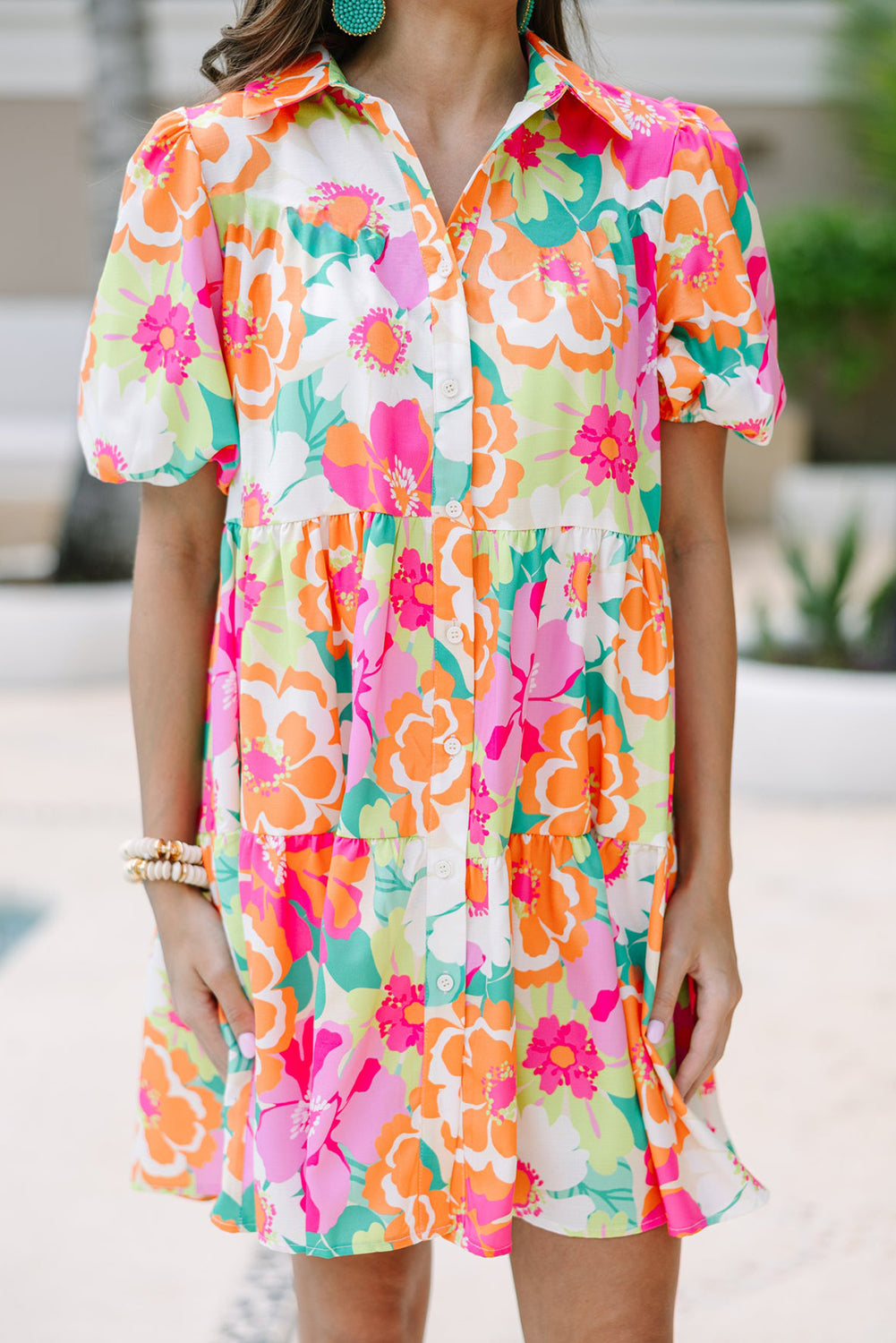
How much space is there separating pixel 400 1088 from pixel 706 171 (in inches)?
34.4

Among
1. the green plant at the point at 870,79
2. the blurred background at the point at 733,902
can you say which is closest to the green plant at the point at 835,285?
the blurred background at the point at 733,902

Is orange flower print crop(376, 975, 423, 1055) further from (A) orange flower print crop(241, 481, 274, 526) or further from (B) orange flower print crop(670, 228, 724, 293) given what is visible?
(B) orange flower print crop(670, 228, 724, 293)

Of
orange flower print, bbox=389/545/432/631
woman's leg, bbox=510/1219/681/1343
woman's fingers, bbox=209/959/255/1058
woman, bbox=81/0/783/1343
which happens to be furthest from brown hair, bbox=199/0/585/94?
woman's leg, bbox=510/1219/681/1343

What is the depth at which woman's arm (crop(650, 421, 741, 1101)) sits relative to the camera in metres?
1.35

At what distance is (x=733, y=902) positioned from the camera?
3910 millimetres

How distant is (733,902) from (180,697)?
2825mm

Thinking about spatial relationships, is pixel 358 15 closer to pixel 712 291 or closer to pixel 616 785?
pixel 712 291

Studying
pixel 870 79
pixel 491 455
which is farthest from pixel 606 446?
pixel 870 79

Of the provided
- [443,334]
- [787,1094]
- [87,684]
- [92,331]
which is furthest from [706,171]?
[87,684]

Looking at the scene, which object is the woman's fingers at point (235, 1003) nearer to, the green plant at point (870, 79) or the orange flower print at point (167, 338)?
the orange flower print at point (167, 338)

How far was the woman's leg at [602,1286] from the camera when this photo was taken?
1286 mm

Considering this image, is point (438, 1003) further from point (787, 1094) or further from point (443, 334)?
point (787, 1094)

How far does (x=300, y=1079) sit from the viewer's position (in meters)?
1.28

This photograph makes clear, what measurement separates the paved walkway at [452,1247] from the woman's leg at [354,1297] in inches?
8.0
